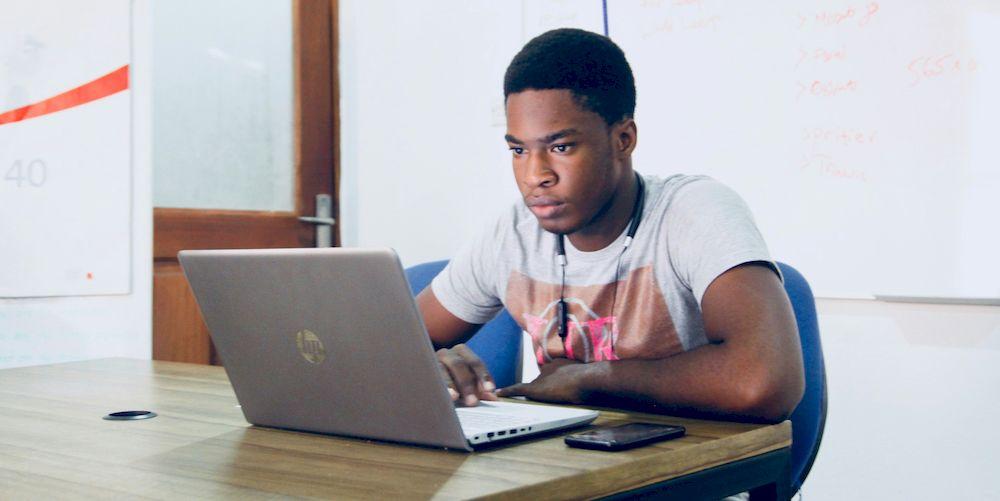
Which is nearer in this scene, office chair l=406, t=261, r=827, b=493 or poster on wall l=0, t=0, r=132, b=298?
office chair l=406, t=261, r=827, b=493

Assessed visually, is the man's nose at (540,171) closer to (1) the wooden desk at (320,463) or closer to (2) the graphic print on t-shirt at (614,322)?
(2) the graphic print on t-shirt at (614,322)

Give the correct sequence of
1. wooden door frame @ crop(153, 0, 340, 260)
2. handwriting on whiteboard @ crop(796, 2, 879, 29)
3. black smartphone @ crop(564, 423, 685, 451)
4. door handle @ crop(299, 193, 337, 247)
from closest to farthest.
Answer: black smartphone @ crop(564, 423, 685, 451) < handwriting on whiteboard @ crop(796, 2, 879, 29) < wooden door frame @ crop(153, 0, 340, 260) < door handle @ crop(299, 193, 337, 247)

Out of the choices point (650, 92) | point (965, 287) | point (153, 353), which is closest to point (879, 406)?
point (965, 287)

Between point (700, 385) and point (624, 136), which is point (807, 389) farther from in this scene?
point (624, 136)

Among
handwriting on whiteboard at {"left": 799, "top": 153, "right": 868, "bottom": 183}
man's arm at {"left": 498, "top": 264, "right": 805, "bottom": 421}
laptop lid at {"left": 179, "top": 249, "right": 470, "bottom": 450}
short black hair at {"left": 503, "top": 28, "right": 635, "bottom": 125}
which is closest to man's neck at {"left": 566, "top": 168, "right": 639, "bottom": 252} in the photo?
short black hair at {"left": 503, "top": 28, "right": 635, "bottom": 125}

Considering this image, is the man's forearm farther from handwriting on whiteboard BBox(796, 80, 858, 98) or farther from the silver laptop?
handwriting on whiteboard BBox(796, 80, 858, 98)

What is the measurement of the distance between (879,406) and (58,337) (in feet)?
6.23

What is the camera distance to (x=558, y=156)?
1.42m

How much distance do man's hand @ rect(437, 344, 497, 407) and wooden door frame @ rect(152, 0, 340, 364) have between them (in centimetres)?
155

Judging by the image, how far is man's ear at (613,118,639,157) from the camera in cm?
148

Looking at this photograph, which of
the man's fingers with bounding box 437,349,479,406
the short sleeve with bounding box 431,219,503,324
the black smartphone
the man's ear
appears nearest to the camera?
the black smartphone

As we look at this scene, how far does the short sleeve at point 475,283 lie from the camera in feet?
5.37

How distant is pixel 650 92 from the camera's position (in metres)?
2.53

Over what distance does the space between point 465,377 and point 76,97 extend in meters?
1.50
